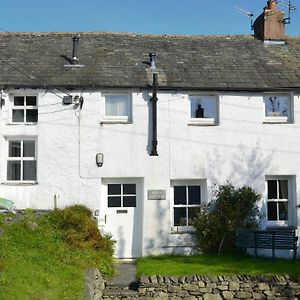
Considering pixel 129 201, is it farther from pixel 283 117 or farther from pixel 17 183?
pixel 283 117

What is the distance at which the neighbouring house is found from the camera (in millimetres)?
16391

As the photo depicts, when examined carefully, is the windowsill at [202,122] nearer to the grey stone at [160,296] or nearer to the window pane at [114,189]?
the window pane at [114,189]

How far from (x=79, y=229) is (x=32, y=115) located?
4.69 meters

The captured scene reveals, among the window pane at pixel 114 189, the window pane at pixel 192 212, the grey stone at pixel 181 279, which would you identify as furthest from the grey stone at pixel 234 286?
the window pane at pixel 114 189

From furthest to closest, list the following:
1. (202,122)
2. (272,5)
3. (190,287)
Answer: (272,5) < (202,122) < (190,287)

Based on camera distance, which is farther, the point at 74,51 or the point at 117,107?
the point at 74,51

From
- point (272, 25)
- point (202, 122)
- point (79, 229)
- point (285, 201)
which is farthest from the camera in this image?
point (272, 25)

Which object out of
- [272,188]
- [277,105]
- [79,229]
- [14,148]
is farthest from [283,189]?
[14,148]

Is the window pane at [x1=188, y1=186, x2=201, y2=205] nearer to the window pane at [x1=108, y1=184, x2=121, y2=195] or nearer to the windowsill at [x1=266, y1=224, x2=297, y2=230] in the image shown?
the window pane at [x1=108, y1=184, x2=121, y2=195]

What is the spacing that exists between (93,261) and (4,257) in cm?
248

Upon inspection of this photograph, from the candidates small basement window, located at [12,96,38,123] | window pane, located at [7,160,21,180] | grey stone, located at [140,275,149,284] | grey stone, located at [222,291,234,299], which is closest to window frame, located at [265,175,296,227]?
grey stone, located at [222,291,234,299]

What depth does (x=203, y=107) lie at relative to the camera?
17281mm

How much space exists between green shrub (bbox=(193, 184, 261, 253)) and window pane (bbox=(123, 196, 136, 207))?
2190 millimetres

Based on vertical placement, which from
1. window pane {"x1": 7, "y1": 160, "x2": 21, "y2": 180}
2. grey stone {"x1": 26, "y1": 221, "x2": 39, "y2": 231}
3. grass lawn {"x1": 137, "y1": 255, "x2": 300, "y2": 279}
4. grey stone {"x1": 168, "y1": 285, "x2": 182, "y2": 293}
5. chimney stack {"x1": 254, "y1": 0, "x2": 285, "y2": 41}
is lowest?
grey stone {"x1": 168, "y1": 285, "x2": 182, "y2": 293}
